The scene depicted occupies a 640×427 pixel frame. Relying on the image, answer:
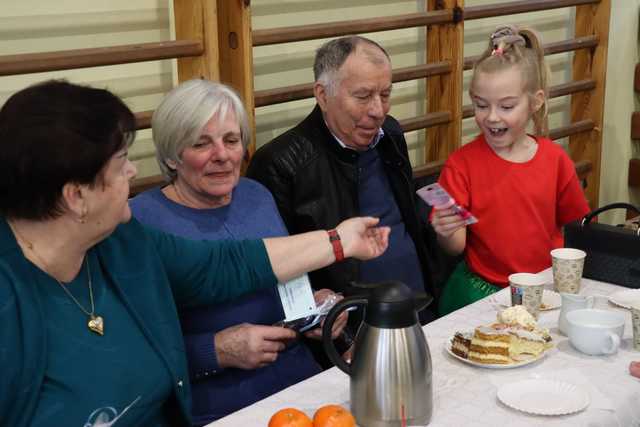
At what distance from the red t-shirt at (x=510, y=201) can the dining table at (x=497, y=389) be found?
27.1 inches

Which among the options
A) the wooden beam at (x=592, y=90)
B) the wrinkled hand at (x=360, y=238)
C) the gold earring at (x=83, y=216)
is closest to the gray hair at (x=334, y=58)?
the wrinkled hand at (x=360, y=238)

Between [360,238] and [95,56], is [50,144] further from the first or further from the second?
[95,56]

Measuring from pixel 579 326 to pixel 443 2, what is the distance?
1918mm

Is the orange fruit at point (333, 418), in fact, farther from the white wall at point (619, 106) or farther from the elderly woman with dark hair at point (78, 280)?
the white wall at point (619, 106)

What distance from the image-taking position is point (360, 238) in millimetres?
1896

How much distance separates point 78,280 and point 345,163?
3.60ft

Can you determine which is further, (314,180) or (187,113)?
(314,180)

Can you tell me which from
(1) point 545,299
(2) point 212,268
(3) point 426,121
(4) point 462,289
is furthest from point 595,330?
(3) point 426,121

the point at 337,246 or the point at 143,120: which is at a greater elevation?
the point at 143,120

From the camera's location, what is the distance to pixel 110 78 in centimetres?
248

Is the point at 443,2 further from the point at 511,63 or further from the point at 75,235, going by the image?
the point at 75,235

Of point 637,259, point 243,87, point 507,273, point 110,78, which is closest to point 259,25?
point 243,87

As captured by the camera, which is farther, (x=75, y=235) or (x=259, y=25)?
(x=259, y=25)

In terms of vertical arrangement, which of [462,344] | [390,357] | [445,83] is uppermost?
[445,83]
